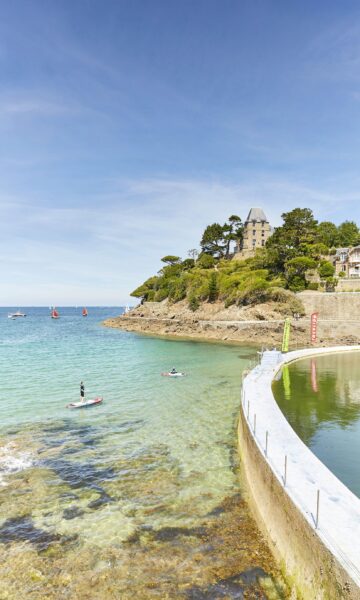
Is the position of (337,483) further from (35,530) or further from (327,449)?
(35,530)

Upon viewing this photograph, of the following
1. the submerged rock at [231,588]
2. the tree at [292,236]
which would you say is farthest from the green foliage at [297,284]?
the submerged rock at [231,588]

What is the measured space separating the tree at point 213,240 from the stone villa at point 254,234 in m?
5.21

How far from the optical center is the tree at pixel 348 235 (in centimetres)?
9346

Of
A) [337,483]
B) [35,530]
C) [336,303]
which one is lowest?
[35,530]

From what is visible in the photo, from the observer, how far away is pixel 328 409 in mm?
22594

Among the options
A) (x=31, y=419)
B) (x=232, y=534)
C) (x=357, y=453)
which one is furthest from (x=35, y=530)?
(x=357, y=453)

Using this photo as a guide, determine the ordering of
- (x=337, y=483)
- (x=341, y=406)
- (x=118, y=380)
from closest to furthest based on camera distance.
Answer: (x=337, y=483), (x=341, y=406), (x=118, y=380)

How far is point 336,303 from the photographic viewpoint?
2483 inches

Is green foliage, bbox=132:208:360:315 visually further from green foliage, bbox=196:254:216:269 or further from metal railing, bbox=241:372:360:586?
metal railing, bbox=241:372:360:586

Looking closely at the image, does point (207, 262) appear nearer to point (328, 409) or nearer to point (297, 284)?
point (297, 284)

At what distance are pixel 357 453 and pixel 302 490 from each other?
7213 mm

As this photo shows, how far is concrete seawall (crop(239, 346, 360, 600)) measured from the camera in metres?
7.26

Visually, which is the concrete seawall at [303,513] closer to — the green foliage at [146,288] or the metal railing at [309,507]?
the metal railing at [309,507]

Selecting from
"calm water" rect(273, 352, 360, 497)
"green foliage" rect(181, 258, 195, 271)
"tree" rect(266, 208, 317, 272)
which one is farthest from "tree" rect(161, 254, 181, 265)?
"calm water" rect(273, 352, 360, 497)
